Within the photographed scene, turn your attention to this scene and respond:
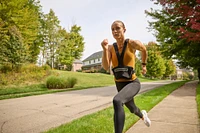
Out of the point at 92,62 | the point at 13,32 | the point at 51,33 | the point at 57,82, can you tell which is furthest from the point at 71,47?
the point at 92,62

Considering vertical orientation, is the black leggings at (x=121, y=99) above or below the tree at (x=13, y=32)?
below

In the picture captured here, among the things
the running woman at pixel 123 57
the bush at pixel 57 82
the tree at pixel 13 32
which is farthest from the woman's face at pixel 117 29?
the tree at pixel 13 32

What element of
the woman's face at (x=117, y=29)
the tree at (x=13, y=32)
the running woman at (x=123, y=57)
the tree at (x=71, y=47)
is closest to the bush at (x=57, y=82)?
the tree at (x=13, y=32)

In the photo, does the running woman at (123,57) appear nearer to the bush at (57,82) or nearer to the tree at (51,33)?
the bush at (57,82)

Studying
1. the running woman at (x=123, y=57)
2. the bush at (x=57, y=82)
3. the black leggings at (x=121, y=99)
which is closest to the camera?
the black leggings at (x=121, y=99)

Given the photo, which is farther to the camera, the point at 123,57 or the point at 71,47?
the point at 71,47

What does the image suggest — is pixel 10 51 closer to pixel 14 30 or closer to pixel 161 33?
pixel 14 30

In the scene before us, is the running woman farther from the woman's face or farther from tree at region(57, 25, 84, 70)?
tree at region(57, 25, 84, 70)

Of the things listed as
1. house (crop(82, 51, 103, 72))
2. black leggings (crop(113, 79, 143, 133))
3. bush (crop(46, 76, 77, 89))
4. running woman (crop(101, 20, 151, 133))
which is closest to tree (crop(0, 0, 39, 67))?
bush (crop(46, 76, 77, 89))

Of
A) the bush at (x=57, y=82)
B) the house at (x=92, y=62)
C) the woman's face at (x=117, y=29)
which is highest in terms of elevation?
the house at (x=92, y=62)

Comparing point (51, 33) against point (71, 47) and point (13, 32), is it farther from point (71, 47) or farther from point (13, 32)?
point (13, 32)

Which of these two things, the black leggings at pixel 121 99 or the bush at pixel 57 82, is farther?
the bush at pixel 57 82

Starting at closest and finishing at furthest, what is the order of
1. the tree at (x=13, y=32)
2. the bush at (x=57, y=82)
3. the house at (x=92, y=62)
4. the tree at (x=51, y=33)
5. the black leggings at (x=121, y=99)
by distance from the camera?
the black leggings at (x=121, y=99) < the bush at (x=57, y=82) < the tree at (x=13, y=32) < the tree at (x=51, y=33) < the house at (x=92, y=62)

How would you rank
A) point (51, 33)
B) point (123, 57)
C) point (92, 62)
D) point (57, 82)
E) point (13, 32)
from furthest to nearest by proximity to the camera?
point (92, 62), point (51, 33), point (13, 32), point (57, 82), point (123, 57)
